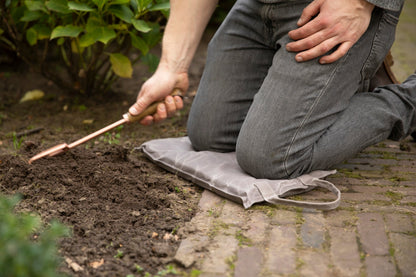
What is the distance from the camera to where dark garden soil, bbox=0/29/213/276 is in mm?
1745

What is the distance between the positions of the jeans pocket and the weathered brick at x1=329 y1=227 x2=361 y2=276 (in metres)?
0.80

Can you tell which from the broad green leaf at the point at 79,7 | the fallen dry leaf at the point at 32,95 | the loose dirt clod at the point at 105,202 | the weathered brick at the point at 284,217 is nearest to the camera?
the loose dirt clod at the point at 105,202

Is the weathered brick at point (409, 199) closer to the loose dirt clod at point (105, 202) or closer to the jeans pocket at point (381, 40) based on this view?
the jeans pocket at point (381, 40)

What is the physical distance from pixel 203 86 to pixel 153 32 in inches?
23.9

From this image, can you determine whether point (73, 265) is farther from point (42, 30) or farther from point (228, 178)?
point (42, 30)

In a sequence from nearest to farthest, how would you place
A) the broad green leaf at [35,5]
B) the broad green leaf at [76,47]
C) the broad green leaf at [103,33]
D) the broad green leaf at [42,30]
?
the broad green leaf at [103,33], the broad green leaf at [35,5], the broad green leaf at [42,30], the broad green leaf at [76,47]

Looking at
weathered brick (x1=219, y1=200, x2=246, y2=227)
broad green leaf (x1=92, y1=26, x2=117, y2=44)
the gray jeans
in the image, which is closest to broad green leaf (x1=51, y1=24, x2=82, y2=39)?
broad green leaf (x1=92, y1=26, x2=117, y2=44)

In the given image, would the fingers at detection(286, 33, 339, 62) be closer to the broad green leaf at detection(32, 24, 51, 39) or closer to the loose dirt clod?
the loose dirt clod

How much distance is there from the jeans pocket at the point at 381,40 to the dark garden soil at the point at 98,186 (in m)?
0.97

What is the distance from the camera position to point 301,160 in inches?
88.2

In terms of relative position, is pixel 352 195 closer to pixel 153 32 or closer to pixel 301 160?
pixel 301 160

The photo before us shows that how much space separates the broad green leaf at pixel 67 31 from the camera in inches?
107

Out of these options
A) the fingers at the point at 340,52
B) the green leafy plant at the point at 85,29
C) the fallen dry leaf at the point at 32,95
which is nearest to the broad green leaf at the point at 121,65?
the green leafy plant at the point at 85,29

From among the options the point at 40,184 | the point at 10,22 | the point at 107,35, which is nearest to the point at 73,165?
the point at 40,184
